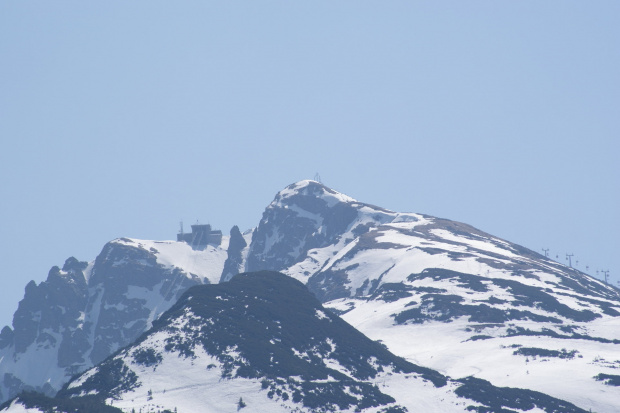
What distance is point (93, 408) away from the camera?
17962cm

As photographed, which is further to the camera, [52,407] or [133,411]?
[133,411]

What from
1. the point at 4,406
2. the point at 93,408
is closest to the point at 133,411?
the point at 93,408

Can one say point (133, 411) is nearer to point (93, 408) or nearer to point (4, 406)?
point (93, 408)

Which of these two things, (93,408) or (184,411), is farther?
(184,411)

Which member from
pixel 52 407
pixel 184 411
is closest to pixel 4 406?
pixel 52 407

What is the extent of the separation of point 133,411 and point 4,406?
22.7 metres

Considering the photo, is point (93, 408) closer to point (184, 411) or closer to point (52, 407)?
point (52, 407)

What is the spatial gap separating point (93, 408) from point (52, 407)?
22.2 ft

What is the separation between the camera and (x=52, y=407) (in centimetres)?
17662

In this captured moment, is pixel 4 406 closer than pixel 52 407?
No

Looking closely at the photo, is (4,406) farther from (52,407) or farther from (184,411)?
(184,411)

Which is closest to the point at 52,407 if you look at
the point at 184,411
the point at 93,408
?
the point at 93,408

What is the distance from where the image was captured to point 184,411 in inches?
7746
